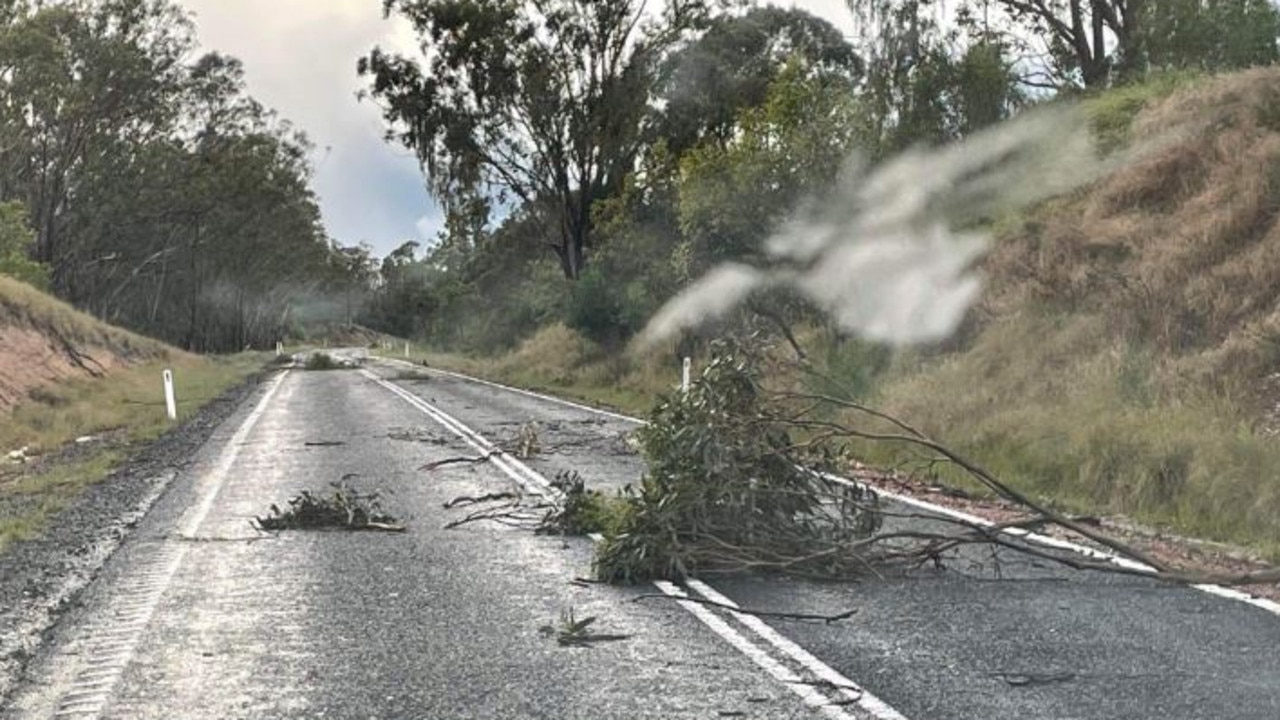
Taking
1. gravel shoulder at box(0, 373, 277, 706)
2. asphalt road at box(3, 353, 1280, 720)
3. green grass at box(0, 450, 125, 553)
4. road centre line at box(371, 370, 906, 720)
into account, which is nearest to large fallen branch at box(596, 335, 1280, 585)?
asphalt road at box(3, 353, 1280, 720)

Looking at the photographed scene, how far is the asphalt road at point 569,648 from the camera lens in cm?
538

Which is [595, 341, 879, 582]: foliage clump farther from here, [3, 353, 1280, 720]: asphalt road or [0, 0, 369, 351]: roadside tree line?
[0, 0, 369, 351]: roadside tree line

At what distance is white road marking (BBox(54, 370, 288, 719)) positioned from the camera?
18.4 ft

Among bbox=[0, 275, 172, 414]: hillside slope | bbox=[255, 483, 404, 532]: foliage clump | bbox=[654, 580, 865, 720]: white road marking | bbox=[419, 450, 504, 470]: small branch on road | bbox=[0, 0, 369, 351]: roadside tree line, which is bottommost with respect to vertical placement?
bbox=[654, 580, 865, 720]: white road marking

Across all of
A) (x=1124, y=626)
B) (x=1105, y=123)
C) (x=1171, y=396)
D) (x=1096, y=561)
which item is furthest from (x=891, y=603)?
(x=1105, y=123)

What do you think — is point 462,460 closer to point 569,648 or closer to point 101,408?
point 569,648

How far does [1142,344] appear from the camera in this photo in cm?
1470

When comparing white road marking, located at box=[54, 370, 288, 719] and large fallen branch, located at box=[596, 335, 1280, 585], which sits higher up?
large fallen branch, located at box=[596, 335, 1280, 585]

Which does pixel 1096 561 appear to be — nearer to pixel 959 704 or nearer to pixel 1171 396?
pixel 959 704

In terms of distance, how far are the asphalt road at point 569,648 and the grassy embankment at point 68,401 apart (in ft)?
11.9

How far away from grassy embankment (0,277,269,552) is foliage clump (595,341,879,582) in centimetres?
562

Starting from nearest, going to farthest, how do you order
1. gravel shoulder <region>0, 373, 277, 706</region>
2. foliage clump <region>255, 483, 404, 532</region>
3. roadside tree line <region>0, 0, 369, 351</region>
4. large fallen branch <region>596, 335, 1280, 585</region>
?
gravel shoulder <region>0, 373, 277, 706</region> → large fallen branch <region>596, 335, 1280, 585</region> → foliage clump <region>255, 483, 404, 532</region> → roadside tree line <region>0, 0, 369, 351</region>

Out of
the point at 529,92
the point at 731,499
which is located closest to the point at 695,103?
the point at 529,92

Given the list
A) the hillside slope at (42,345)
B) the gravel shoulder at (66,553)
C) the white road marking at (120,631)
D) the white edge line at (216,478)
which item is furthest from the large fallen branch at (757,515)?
the hillside slope at (42,345)
